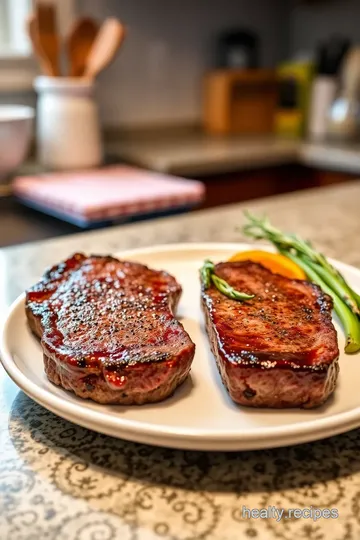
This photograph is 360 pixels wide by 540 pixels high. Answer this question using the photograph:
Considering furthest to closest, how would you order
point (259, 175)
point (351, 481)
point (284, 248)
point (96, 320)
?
point (259, 175) → point (284, 248) → point (96, 320) → point (351, 481)

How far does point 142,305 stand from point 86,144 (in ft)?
4.49

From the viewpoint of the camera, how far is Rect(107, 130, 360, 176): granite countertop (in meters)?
2.15

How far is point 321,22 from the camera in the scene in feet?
9.57

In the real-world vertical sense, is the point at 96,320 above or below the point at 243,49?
below

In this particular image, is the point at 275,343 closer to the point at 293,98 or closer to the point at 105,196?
Result: the point at 105,196

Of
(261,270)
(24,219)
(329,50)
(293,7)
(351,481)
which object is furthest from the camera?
(293,7)

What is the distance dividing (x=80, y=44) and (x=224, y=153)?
0.64 m

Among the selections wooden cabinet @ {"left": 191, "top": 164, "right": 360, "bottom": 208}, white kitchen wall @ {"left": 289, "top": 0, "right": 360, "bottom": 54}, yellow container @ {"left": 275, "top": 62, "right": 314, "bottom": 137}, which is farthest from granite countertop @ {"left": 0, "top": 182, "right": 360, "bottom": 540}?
white kitchen wall @ {"left": 289, "top": 0, "right": 360, "bottom": 54}

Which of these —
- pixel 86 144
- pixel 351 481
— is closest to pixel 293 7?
pixel 86 144

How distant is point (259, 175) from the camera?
90.1 inches

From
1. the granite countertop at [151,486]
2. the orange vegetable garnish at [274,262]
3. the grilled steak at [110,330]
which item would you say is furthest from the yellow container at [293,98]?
the granite countertop at [151,486]

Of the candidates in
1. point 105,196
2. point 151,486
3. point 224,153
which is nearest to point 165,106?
point 224,153

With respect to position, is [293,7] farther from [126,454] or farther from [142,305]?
[126,454]

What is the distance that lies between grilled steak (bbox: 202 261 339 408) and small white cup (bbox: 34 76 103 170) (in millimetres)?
1313
